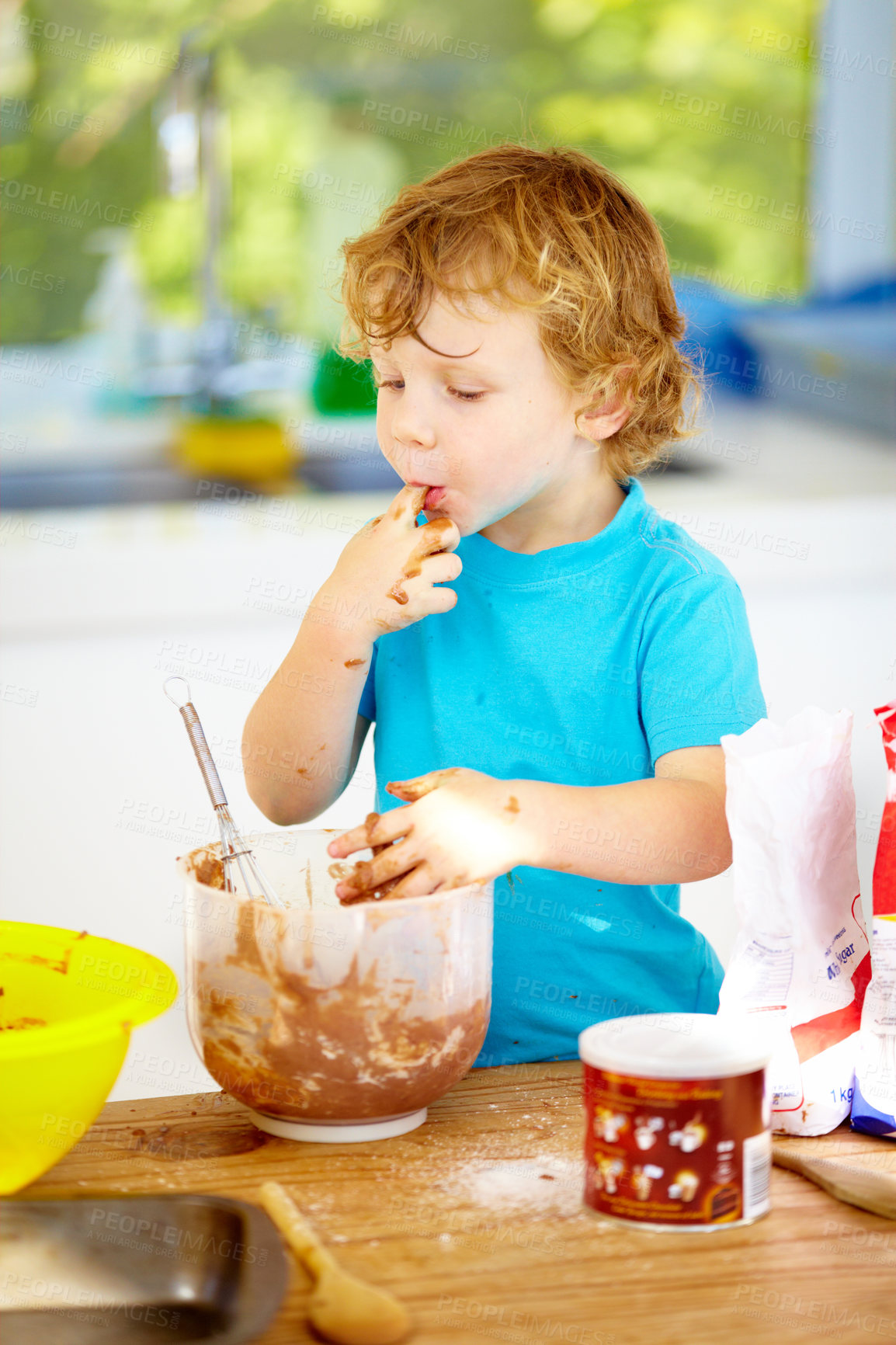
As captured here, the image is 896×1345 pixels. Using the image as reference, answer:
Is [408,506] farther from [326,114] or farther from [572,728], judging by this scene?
[326,114]

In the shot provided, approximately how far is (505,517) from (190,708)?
0.37m

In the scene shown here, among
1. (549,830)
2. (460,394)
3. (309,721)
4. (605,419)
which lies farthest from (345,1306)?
(605,419)

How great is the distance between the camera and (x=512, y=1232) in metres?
0.63

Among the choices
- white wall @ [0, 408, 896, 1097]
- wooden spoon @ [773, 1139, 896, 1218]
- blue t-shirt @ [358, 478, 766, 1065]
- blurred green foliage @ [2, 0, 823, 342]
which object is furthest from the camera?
blurred green foliage @ [2, 0, 823, 342]

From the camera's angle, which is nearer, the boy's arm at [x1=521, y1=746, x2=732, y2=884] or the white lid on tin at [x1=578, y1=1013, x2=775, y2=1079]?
the white lid on tin at [x1=578, y1=1013, x2=775, y2=1079]

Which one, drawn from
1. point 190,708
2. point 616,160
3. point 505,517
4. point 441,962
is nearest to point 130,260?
point 616,160

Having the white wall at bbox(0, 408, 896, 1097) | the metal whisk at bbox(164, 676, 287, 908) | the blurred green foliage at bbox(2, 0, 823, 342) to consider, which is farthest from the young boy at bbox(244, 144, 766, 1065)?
the blurred green foliage at bbox(2, 0, 823, 342)

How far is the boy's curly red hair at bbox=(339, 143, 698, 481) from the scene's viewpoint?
927 millimetres

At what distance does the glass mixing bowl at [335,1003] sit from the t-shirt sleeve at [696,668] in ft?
0.84

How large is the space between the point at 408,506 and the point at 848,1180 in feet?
1.78

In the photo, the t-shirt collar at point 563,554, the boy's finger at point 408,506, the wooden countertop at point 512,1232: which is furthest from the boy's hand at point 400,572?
the wooden countertop at point 512,1232

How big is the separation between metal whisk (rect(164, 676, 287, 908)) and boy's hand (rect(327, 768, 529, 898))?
8 cm

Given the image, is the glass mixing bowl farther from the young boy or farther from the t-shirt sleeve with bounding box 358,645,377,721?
the t-shirt sleeve with bounding box 358,645,377,721

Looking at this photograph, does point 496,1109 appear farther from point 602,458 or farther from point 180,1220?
point 602,458
